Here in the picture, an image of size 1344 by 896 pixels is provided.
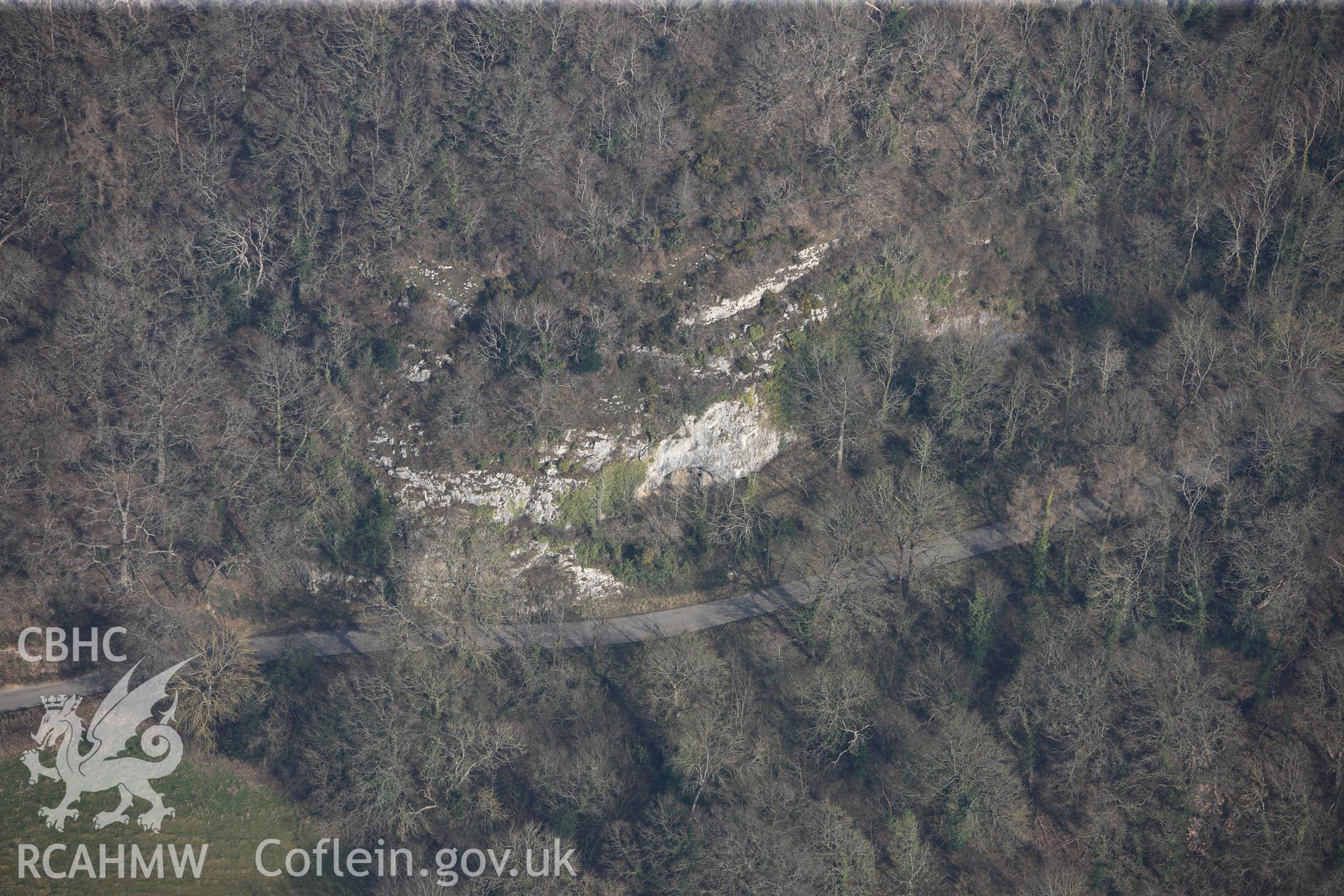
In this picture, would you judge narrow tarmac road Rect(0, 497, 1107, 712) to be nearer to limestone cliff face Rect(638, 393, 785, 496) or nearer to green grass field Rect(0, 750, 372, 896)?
green grass field Rect(0, 750, 372, 896)

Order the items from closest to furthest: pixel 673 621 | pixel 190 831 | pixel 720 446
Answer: pixel 190 831 → pixel 673 621 → pixel 720 446

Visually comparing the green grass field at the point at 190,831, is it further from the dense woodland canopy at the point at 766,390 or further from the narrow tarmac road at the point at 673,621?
the narrow tarmac road at the point at 673,621

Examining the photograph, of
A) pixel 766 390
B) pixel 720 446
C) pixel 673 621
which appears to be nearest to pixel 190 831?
pixel 673 621

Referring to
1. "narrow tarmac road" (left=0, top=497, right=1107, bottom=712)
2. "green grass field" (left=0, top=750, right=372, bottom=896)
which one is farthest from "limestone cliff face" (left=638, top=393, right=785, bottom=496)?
"green grass field" (left=0, top=750, right=372, bottom=896)

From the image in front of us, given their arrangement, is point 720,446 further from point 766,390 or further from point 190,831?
point 190,831

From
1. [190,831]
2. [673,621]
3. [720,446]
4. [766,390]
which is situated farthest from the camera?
[766,390]

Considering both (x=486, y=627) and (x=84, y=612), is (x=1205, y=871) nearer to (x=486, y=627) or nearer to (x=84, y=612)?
(x=486, y=627)
